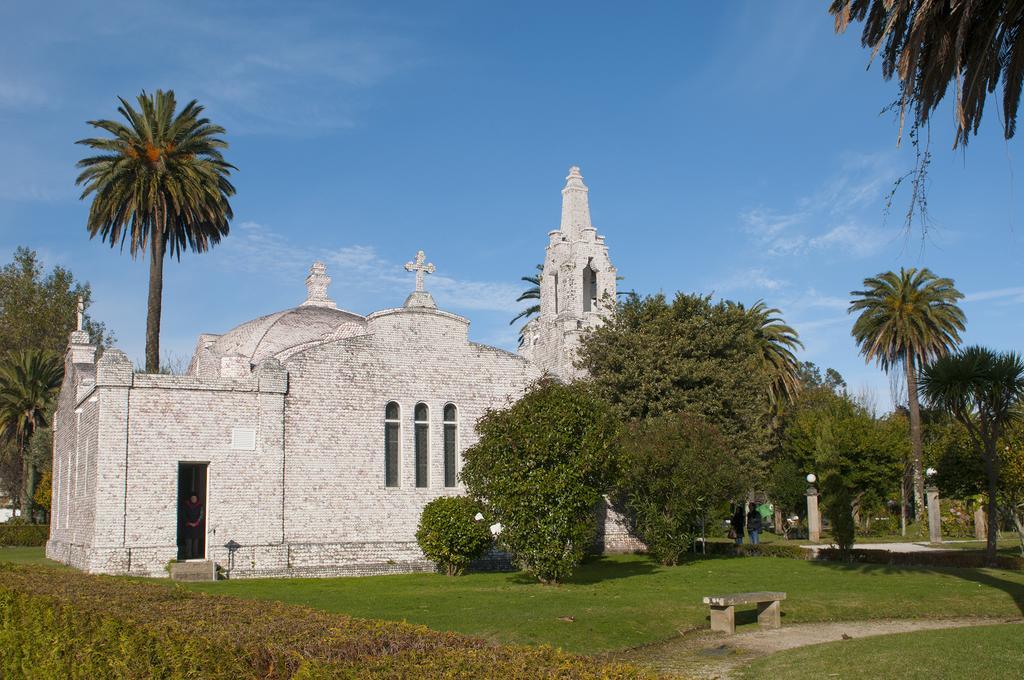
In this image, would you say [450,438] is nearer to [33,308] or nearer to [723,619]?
[723,619]

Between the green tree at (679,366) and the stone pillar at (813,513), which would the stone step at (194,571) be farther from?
the stone pillar at (813,513)

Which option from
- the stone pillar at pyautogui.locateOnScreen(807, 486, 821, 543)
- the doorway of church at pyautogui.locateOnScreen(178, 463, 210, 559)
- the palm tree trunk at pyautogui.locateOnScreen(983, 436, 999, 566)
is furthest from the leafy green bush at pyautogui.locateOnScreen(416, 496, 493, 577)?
the stone pillar at pyautogui.locateOnScreen(807, 486, 821, 543)

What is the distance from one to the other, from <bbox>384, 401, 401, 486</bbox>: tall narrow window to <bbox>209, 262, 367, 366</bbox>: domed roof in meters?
3.31

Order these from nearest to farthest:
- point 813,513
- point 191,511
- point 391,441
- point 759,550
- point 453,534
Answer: point 453,534 < point 191,511 < point 391,441 < point 759,550 < point 813,513

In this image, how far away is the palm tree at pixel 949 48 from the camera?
1277cm

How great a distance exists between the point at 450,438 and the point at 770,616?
15404 millimetres

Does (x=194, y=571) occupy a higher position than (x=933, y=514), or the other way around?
(x=933, y=514)

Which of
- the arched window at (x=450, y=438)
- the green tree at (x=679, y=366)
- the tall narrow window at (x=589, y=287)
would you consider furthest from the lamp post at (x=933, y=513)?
the arched window at (x=450, y=438)

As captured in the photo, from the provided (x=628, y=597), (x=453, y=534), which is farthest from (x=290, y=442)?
(x=628, y=597)

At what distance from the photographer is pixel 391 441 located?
29.7 meters

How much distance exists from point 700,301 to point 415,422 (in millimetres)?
12114

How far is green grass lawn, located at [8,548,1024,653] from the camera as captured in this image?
15.9 m

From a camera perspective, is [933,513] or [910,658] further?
[933,513]

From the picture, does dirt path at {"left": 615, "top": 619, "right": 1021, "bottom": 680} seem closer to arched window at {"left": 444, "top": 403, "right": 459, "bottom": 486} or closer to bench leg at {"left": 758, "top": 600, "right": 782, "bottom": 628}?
bench leg at {"left": 758, "top": 600, "right": 782, "bottom": 628}
